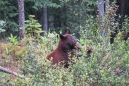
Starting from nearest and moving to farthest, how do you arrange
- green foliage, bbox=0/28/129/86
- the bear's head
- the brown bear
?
green foliage, bbox=0/28/129/86 < the brown bear < the bear's head

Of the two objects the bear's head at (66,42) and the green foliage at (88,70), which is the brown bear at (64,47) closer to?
the bear's head at (66,42)

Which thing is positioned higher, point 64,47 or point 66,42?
point 66,42

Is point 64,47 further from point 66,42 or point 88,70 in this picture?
point 88,70

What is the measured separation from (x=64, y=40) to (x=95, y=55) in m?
3.28

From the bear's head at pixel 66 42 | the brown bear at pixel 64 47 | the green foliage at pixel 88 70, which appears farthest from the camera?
the bear's head at pixel 66 42

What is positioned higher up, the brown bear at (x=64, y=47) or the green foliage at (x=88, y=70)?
the green foliage at (x=88, y=70)

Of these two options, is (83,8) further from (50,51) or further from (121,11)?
(50,51)

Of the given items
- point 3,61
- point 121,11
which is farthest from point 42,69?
point 3,61


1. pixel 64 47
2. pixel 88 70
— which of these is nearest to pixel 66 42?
pixel 64 47

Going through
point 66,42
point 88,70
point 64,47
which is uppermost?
point 88,70

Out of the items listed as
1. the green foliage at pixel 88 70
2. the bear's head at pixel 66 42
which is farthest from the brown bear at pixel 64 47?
the green foliage at pixel 88 70

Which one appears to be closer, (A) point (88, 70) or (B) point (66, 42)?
(A) point (88, 70)

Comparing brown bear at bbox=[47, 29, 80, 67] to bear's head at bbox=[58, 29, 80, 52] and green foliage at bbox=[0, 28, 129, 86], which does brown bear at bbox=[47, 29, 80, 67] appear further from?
green foliage at bbox=[0, 28, 129, 86]

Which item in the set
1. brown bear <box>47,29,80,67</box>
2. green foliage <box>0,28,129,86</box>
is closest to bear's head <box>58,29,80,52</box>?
brown bear <box>47,29,80,67</box>
